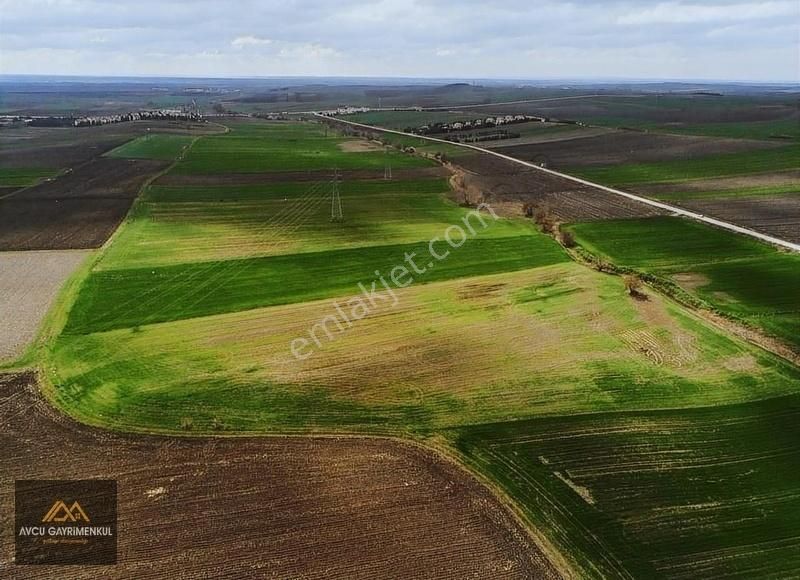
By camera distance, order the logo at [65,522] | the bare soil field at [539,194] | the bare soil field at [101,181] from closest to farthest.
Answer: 1. the logo at [65,522]
2. the bare soil field at [539,194]
3. the bare soil field at [101,181]

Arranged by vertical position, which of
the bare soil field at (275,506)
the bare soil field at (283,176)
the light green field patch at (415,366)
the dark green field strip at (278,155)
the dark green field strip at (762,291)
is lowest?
the bare soil field at (275,506)

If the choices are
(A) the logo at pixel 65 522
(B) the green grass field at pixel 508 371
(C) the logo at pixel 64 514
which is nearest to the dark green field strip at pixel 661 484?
(B) the green grass field at pixel 508 371

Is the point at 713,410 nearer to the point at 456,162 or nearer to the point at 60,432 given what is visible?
the point at 60,432

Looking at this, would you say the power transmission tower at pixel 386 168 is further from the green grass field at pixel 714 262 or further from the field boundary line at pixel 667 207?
the green grass field at pixel 714 262

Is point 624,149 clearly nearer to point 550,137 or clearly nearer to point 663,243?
point 550,137

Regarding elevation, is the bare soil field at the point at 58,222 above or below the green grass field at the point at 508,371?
above

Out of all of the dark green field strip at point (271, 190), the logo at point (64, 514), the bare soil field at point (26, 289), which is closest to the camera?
the logo at point (64, 514)

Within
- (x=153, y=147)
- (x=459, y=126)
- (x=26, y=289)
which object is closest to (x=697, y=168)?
(x=459, y=126)
